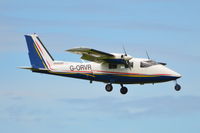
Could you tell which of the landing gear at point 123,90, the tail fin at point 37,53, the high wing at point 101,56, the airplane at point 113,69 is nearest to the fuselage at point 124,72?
the airplane at point 113,69

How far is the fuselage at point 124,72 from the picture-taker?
44.6 m

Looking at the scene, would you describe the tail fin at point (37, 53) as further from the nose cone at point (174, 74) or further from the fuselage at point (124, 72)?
the nose cone at point (174, 74)

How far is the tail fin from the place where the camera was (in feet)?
161

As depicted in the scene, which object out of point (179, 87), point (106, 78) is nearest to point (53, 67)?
point (106, 78)

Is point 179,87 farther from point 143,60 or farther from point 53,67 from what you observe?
point 53,67

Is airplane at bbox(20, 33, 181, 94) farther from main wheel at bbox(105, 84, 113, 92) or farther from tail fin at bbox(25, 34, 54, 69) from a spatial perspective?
tail fin at bbox(25, 34, 54, 69)

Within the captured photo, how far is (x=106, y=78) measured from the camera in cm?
4597

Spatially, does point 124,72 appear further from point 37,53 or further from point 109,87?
point 37,53

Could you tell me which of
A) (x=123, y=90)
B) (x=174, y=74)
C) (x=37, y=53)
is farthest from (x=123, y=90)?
(x=37, y=53)

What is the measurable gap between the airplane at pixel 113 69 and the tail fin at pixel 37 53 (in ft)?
2.40

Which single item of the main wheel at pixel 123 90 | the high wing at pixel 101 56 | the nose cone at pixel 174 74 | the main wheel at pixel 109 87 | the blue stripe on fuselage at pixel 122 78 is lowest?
the main wheel at pixel 123 90

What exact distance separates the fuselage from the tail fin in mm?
3074

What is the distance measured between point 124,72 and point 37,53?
1028cm

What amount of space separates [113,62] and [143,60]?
283 cm
